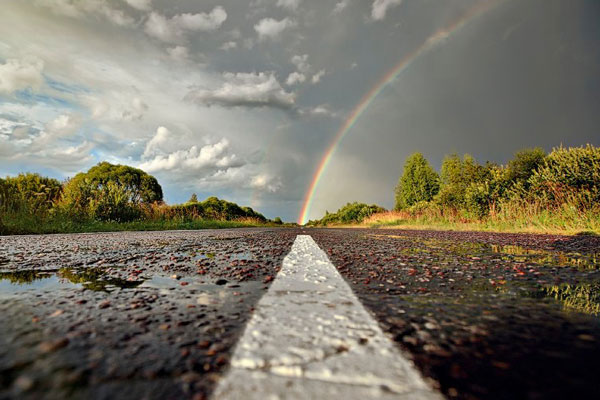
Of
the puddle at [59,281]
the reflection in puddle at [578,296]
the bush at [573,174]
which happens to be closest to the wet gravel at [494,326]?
the reflection in puddle at [578,296]

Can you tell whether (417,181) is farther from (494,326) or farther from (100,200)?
(494,326)

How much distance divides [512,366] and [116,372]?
1.25 m

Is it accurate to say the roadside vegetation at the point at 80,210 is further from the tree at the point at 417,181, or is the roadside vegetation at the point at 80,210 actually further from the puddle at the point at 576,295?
the tree at the point at 417,181

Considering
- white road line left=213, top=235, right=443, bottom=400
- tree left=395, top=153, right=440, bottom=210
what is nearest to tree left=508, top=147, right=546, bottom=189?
tree left=395, top=153, right=440, bottom=210

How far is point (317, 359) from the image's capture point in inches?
39.8

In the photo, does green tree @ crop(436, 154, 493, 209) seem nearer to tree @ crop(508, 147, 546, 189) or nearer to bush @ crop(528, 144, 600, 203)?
tree @ crop(508, 147, 546, 189)

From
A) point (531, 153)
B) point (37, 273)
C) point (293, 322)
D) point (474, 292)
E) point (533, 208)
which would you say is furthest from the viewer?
point (531, 153)

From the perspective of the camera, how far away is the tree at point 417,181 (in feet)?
156

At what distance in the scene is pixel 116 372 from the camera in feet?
3.07

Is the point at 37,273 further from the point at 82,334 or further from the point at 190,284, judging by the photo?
the point at 82,334

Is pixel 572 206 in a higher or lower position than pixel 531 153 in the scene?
lower

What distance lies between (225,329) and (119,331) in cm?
44

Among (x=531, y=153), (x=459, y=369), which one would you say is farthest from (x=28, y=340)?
(x=531, y=153)

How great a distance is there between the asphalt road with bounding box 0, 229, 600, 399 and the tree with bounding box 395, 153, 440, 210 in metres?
47.3
